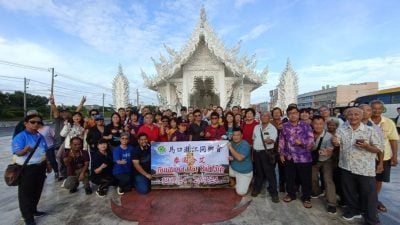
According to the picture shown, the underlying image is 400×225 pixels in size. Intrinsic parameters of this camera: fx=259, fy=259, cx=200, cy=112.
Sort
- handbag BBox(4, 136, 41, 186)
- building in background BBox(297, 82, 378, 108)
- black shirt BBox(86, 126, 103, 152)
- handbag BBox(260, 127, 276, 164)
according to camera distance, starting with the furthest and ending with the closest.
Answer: building in background BBox(297, 82, 378, 108) → black shirt BBox(86, 126, 103, 152) → handbag BBox(260, 127, 276, 164) → handbag BBox(4, 136, 41, 186)

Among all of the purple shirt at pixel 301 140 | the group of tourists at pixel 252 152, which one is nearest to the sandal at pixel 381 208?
the group of tourists at pixel 252 152

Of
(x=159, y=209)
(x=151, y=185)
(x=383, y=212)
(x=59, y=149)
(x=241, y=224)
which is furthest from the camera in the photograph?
(x=59, y=149)

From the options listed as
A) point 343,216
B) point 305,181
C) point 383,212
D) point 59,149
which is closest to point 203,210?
point 305,181

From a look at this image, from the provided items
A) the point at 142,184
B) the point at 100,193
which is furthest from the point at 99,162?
the point at 142,184

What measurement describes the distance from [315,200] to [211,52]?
931cm

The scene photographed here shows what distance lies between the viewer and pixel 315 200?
4.61 meters

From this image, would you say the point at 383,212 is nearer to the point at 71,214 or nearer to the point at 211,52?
the point at 71,214

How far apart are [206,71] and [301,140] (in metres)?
9.35

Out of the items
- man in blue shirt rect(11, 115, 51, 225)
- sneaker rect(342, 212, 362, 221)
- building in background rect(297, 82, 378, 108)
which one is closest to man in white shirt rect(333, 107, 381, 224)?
sneaker rect(342, 212, 362, 221)

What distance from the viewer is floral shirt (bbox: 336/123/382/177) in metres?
3.55

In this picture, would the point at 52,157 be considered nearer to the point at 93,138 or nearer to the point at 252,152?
the point at 93,138

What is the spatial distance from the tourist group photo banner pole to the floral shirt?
210cm

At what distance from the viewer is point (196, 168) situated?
5.16m

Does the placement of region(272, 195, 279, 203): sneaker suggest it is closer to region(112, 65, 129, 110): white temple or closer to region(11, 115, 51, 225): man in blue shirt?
region(11, 115, 51, 225): man in blue shirt
